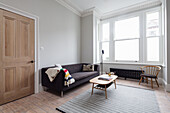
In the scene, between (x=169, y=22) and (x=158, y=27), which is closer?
(x=169, y=22)

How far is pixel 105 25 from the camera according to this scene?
4.93 meters

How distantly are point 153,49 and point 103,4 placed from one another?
2.89 metres

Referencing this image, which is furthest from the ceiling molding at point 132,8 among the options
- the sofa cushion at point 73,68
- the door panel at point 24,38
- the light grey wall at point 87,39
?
the door panel at point 24,38

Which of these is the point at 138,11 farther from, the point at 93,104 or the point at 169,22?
the point at 93,104

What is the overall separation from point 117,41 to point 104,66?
1.48 meters

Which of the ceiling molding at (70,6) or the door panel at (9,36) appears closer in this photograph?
the door panel at (9,36)

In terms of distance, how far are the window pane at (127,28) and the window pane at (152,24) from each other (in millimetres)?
414

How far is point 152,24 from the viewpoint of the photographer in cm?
→ 375

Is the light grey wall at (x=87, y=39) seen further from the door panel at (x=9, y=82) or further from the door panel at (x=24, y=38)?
the door panel at (x=9, y=82)

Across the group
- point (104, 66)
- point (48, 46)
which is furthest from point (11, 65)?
point (104, 66)

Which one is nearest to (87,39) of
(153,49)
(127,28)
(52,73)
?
(127,28)

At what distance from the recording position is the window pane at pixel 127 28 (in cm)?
412

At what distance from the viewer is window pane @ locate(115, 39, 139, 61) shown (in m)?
4.11

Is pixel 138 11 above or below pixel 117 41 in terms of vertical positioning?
above
